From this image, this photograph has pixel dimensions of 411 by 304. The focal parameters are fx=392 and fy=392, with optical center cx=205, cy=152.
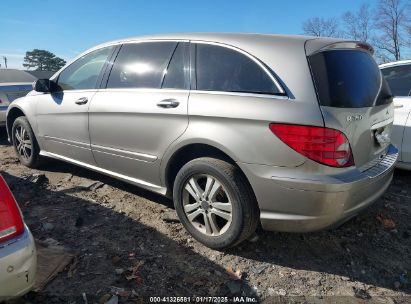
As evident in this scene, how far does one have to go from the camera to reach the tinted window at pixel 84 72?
4.37m

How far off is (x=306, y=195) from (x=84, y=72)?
3.06 m

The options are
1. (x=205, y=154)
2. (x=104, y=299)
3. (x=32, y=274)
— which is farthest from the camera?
(x=205, y=154)

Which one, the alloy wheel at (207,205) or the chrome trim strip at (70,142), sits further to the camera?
the chrome trim strip at (70,142)

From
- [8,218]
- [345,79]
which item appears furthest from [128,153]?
[345,79]

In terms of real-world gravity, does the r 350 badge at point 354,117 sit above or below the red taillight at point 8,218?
above

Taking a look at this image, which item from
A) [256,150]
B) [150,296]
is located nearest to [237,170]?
A: [256,150]

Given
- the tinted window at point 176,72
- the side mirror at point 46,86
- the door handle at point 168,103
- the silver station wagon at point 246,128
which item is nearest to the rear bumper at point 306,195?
the silver station wagon at point 246,128

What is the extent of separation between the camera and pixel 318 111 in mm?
2725

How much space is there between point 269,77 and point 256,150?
567 mm

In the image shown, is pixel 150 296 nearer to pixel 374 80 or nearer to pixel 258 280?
pixel 258 280

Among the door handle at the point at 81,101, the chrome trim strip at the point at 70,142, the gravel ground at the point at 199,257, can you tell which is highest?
the door handle at the point at 81,101

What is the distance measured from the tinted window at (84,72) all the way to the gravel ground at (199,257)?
4.28 feet

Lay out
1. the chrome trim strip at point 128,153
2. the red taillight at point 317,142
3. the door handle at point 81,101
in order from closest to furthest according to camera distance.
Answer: the red taillight at point 317,142
the chrome trim strip at point 128,153
the door handle at point 81,101

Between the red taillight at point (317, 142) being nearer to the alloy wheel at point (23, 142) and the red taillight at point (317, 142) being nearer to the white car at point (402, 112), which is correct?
the white car at point (402, 112)
